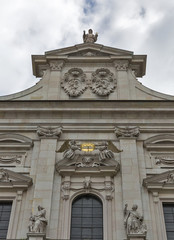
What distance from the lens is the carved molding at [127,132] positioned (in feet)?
66.8

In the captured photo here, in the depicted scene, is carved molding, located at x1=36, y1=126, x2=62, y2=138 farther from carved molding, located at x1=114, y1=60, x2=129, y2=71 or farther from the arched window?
carved molding, located at x1=114, y1=60, x2=129, y2=71

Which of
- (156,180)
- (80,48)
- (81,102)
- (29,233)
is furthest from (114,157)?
(80,48)

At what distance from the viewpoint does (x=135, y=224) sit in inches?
609

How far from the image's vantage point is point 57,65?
2512 cm

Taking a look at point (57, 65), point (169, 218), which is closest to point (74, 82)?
point (57, 65)

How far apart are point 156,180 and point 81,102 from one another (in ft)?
22.1

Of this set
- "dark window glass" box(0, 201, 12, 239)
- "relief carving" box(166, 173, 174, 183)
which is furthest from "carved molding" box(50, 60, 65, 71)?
"relief carving" box(166, 173, 174, 183)

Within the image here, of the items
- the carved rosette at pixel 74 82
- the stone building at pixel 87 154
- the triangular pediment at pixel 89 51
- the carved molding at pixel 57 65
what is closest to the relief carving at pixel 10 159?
the stone building at pixel 87 154

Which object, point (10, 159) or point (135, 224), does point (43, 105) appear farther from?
point (135, 224)

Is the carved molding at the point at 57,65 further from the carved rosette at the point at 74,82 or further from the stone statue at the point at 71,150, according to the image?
the stone statue at the point at 71,150

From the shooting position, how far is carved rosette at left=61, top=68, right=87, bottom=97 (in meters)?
23.4

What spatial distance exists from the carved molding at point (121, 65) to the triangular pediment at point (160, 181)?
8.98 m

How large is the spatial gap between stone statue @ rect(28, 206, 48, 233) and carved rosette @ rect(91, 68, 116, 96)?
31.1 feet

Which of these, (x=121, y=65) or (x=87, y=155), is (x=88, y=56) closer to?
(x=121, y=65)
